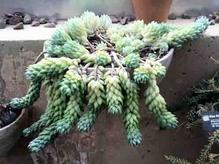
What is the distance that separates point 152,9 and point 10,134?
511 millimetres

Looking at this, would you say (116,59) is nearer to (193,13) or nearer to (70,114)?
(70,114)

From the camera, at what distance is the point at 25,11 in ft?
4.79

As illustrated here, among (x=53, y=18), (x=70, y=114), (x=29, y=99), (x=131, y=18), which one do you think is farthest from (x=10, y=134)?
(x=131, y=18)

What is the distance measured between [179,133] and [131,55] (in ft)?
1.36

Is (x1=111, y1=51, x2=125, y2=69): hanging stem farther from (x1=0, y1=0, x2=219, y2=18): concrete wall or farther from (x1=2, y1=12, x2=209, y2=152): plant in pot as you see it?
(x1=0, y1=0, x2=219, y2=18): concrete wall

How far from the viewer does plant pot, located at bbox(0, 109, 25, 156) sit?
126 centimetres

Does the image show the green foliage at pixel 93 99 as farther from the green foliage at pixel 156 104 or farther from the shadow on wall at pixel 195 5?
the shadow on wall at pixel 195 5

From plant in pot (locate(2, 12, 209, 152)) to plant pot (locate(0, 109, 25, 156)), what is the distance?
8 centimetres

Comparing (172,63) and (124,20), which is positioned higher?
(124,20)

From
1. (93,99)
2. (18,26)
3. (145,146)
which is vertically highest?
(18,26)

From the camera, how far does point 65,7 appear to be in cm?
144

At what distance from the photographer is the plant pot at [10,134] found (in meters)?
1.26

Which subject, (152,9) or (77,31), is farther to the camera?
(152,9)

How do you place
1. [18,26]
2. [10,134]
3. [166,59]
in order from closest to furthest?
[166,59] → [10,134] → [18,26]
